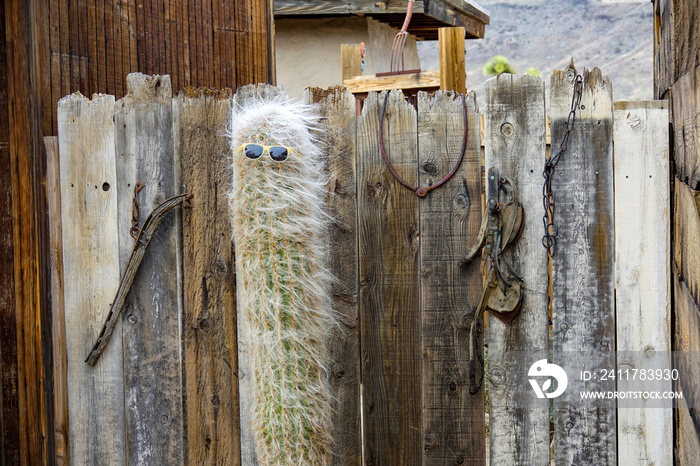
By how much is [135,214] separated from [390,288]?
3.50 feet

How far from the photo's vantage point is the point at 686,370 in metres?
2.16

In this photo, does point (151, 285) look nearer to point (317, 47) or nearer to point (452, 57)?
point (452, 57)

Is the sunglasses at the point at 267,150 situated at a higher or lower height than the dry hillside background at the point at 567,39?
lower

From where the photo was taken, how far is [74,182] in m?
2.74

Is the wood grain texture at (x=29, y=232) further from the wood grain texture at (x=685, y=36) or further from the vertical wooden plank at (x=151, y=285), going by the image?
the wood grain texture at (x=685, y=36)

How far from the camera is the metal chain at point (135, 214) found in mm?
2646

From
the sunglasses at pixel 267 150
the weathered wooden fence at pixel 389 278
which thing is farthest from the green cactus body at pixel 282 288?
the weathered wooden fence at pixel 389 278

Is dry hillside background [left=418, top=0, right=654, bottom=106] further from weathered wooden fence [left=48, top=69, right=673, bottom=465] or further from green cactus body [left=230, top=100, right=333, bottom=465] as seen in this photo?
green cactus body [left=230, top=100, right=333, bottom=465]

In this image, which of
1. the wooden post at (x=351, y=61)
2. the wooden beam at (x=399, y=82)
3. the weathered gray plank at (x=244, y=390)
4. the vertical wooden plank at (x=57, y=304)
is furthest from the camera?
the wooden post at (x=351, y=61)

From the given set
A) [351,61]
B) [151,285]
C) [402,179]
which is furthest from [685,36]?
[351,61]

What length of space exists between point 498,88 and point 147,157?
1.40 m

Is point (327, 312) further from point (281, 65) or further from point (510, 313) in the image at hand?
point (281, 65)

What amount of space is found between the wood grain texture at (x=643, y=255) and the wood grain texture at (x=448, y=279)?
51 cm

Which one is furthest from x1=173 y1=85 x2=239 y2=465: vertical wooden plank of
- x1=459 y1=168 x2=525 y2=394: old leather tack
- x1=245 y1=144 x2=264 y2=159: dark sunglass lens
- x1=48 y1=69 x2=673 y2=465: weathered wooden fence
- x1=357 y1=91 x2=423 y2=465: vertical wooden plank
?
x1=459 y1=168 x2=525 y2=394: old leather tack
